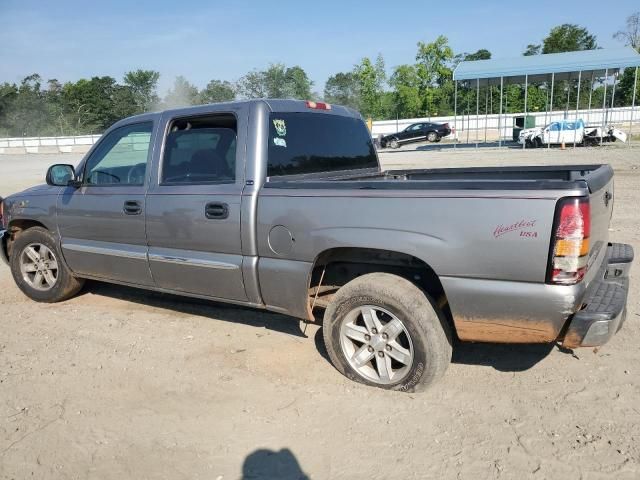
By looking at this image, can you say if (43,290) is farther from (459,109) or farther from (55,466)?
(459,109)

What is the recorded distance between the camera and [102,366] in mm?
4066

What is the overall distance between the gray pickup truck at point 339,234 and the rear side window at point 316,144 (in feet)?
0.05

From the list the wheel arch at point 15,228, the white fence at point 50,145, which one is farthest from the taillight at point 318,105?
the white fence at point 50,145

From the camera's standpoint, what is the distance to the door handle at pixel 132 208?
4383 millimetres

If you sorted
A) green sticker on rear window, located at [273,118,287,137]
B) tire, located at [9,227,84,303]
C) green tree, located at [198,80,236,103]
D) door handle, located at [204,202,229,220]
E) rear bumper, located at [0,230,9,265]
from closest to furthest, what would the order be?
door handle, located at [204,202,229,220]
green sticker on rear window, located at [273,118,287,137]
tire, located at [9,227,84,303]
rear bumper, located at [0,230,9,265]
green tree, located at [198,80,236,103]

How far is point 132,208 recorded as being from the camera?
4426 millimetres

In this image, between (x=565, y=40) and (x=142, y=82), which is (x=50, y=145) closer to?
(x=142, y=82)

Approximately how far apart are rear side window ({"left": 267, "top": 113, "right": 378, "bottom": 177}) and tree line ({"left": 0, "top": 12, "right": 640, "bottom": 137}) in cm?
4480

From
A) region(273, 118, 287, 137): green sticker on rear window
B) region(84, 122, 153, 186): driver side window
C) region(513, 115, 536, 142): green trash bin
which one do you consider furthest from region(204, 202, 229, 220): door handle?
region(513, 115, 536, 142): green trash bin

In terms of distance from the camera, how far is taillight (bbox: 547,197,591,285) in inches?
108

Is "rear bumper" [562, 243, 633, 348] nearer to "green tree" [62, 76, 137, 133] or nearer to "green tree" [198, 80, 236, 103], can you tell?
"green tree" [198, 80, 236, 103]

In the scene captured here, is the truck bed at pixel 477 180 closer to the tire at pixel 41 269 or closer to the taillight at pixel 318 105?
the taillight at pixel 318 105

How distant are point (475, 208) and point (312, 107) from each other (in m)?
1.92

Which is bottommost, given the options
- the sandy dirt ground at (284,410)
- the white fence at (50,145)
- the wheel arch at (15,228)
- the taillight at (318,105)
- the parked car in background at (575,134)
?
the parked car in background at (575,134)
